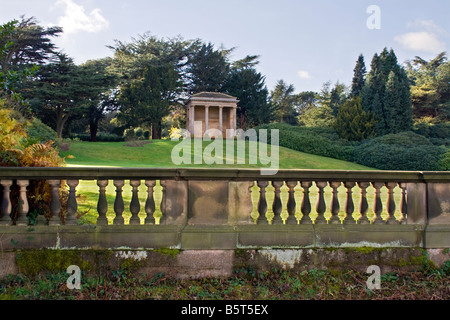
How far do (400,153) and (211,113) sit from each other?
58.7 feet

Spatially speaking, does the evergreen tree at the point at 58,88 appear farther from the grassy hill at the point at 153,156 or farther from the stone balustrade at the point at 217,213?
the stone balustrade at the point at 217,213

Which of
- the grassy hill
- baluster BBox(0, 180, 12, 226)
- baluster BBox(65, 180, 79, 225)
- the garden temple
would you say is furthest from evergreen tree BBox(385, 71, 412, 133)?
baluster BBox(0, 180, 12, 226)

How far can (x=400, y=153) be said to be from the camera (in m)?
22.0

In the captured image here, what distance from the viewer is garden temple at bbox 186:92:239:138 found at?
30719 mm

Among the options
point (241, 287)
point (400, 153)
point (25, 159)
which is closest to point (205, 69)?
point (400, 153)

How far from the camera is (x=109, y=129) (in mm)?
49875

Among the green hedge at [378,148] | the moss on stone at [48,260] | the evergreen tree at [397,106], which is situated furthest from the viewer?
the evergreen tree at [397,106]

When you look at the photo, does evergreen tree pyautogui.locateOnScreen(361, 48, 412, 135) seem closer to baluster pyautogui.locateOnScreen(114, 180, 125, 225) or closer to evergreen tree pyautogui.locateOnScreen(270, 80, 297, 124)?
evergreen tree pyautogui.locateOnScreen(270, 80, 297, 124)

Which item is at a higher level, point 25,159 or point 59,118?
point 59,118

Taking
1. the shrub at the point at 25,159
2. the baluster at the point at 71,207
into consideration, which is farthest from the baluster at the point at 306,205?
the shrub at the point at 25,159

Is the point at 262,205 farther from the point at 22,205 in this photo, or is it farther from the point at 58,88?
the point at 58,88

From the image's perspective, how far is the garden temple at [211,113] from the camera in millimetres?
Answer: 30719

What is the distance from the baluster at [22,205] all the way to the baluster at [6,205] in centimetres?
A: 9
